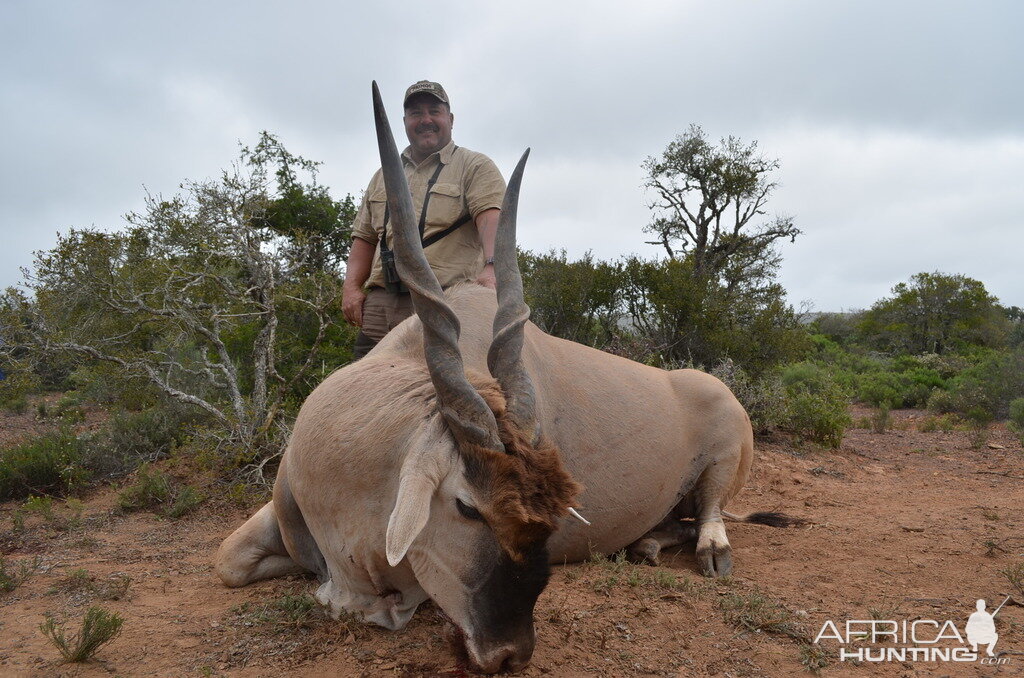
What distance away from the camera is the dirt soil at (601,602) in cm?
288

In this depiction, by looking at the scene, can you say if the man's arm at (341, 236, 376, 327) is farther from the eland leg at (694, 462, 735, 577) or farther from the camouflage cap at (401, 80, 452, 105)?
the eland leg at (694, 462, 735, 577)

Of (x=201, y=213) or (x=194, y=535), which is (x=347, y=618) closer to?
(x=194, y=535)

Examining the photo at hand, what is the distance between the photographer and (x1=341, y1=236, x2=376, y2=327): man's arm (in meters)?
4.98

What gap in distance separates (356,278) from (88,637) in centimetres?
292

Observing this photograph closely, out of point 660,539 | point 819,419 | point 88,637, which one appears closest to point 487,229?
point 660,539

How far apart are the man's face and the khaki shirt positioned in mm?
90

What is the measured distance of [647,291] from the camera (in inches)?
527

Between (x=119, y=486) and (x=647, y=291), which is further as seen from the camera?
(x=647, y=291)

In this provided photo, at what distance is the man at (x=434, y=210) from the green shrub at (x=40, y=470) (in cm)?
348

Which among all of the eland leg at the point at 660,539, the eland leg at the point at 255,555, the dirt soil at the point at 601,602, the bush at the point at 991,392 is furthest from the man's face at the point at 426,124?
the bush at the point at 991,392

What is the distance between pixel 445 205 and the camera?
4.60m

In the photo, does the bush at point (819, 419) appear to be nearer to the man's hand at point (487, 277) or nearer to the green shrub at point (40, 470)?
the man's hand at point (487, 277)

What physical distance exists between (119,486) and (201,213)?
281 cm

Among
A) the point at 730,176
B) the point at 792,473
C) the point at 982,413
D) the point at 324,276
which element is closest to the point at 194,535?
the point at 324,276
